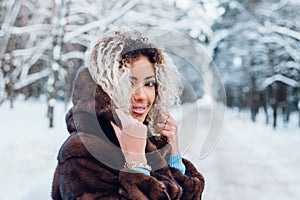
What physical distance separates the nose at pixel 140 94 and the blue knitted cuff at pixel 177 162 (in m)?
0.30

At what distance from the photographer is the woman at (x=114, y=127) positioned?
1267 millimetres

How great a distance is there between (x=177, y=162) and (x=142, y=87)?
36 centimetres

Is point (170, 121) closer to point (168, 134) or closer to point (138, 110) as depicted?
point (168, 134)

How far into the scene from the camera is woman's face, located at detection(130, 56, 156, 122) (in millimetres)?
1328

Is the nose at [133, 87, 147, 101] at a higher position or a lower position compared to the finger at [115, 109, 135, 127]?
higher

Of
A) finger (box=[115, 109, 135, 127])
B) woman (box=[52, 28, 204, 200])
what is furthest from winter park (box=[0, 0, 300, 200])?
finger (box=[115, 109, 135, 127])

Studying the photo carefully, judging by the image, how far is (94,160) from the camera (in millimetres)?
1316

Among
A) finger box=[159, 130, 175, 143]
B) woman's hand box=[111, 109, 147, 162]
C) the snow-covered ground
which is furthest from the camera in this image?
the snow-covered ground

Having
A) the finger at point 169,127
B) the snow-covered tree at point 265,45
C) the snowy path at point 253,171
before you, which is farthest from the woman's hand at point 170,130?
the snow-covered tree at point 265,45

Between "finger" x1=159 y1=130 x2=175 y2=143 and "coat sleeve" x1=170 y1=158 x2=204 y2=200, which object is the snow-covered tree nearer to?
"coat sleeve" x1=170 y1=158 x2=204 y2=200

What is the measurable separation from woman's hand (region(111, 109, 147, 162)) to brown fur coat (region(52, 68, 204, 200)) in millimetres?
25

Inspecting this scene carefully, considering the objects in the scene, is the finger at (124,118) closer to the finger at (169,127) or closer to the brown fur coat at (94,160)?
the brown fur coat at (94,160)

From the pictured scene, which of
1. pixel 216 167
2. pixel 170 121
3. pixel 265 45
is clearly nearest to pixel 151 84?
pixel 170 121

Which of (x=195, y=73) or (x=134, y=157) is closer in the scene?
(x=134, y=157)
